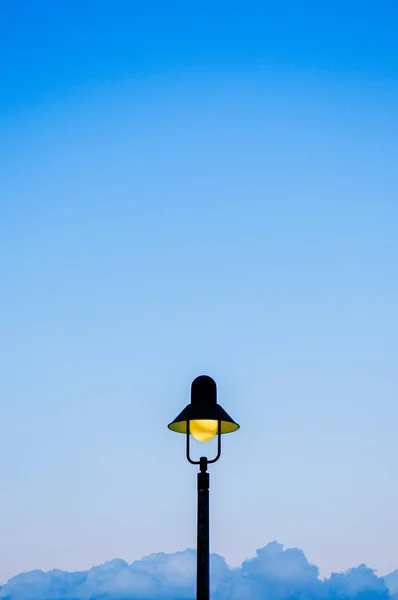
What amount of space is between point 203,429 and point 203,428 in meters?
0.01

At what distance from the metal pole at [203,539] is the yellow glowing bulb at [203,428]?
281 mm

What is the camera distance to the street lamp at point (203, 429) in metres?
8.11

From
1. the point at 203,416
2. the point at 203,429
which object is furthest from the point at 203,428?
the point at 203,416

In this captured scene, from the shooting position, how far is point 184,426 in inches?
353

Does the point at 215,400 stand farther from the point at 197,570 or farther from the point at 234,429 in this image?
the point at 197,570

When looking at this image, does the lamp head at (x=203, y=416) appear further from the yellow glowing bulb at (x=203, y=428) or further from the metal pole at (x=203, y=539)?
the metal pole at (x=203, y=539)

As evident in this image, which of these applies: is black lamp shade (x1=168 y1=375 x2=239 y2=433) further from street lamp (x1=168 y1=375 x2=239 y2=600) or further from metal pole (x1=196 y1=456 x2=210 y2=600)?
metal pole (x1=196 y1=456 x2=210 y2=600)

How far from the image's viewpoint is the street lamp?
319 inches

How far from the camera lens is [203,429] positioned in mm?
8703

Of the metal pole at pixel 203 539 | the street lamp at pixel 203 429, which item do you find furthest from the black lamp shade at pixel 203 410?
the metal pole at pixel 203 539

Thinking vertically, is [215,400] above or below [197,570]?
above

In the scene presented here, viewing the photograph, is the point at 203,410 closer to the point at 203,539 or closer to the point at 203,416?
the point at 203,416

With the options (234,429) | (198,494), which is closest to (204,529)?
(198,494)

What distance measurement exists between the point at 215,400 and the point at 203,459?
0.76m
